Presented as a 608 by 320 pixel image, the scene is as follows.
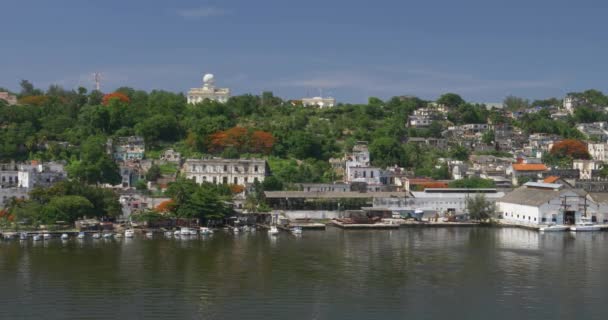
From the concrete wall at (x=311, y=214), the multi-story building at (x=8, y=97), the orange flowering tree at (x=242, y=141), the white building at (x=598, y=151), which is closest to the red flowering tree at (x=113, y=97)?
the multi-story building at (x=8, y=97)

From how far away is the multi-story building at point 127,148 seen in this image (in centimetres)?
3894

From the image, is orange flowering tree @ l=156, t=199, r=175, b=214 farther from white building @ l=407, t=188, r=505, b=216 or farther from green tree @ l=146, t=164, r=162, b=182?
white building @ l=407, t=188, r=505, b=216

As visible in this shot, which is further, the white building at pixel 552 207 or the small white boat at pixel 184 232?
the white building at pixel 552 207

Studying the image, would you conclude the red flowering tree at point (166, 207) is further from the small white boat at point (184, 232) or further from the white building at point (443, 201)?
the white building at point (443, 201)

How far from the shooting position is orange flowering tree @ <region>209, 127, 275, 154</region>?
1565 inches

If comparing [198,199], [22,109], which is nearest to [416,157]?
[198,199]

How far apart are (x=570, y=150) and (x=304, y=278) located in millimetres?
Answer: 28634

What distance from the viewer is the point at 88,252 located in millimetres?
22062

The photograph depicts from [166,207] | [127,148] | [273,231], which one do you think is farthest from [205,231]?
[127,148]

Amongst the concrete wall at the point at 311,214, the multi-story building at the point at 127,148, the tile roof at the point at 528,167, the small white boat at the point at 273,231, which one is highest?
the multi-story building at the point at 127,148

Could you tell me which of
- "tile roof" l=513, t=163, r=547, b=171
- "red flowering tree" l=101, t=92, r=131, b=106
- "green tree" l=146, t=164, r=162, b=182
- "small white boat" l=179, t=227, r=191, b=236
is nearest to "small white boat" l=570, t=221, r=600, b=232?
"tile roof" l=513, t=163, r=547, b=171

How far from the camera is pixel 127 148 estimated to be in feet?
129

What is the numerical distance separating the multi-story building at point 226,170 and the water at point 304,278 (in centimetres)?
978

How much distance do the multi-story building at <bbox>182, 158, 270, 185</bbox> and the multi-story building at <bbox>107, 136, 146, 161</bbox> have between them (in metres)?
4.01
